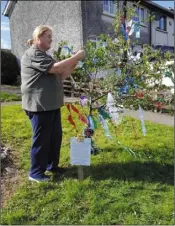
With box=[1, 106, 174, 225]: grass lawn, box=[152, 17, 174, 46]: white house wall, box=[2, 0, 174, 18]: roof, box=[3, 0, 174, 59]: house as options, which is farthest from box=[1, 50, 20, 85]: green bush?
box=[1, 106, 174, 225]: grass lawn

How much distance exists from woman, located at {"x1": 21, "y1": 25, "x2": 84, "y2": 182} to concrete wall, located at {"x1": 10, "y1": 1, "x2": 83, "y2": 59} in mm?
11672

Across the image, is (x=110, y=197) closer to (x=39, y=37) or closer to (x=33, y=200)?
(x=33, y=200)

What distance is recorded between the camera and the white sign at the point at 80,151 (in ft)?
12.6

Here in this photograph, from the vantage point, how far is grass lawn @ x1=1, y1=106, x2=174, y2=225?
3.17 m

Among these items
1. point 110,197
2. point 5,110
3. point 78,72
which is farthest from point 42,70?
point 5,110

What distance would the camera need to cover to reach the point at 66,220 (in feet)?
10.2

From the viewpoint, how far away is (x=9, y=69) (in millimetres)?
19562

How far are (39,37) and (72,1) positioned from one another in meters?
14.4

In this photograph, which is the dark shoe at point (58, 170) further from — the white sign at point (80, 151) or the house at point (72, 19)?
the house at point (72, 19)

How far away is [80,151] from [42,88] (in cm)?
81

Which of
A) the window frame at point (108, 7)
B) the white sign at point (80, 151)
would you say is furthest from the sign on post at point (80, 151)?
the window frame at point (108, 7)

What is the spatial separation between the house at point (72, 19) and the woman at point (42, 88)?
442 inches

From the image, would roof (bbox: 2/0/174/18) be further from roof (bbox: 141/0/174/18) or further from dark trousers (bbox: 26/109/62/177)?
dark trousers (bbox: 26/109/62/177)

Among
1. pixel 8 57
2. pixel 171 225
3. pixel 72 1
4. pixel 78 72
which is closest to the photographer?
pixel 171 225
